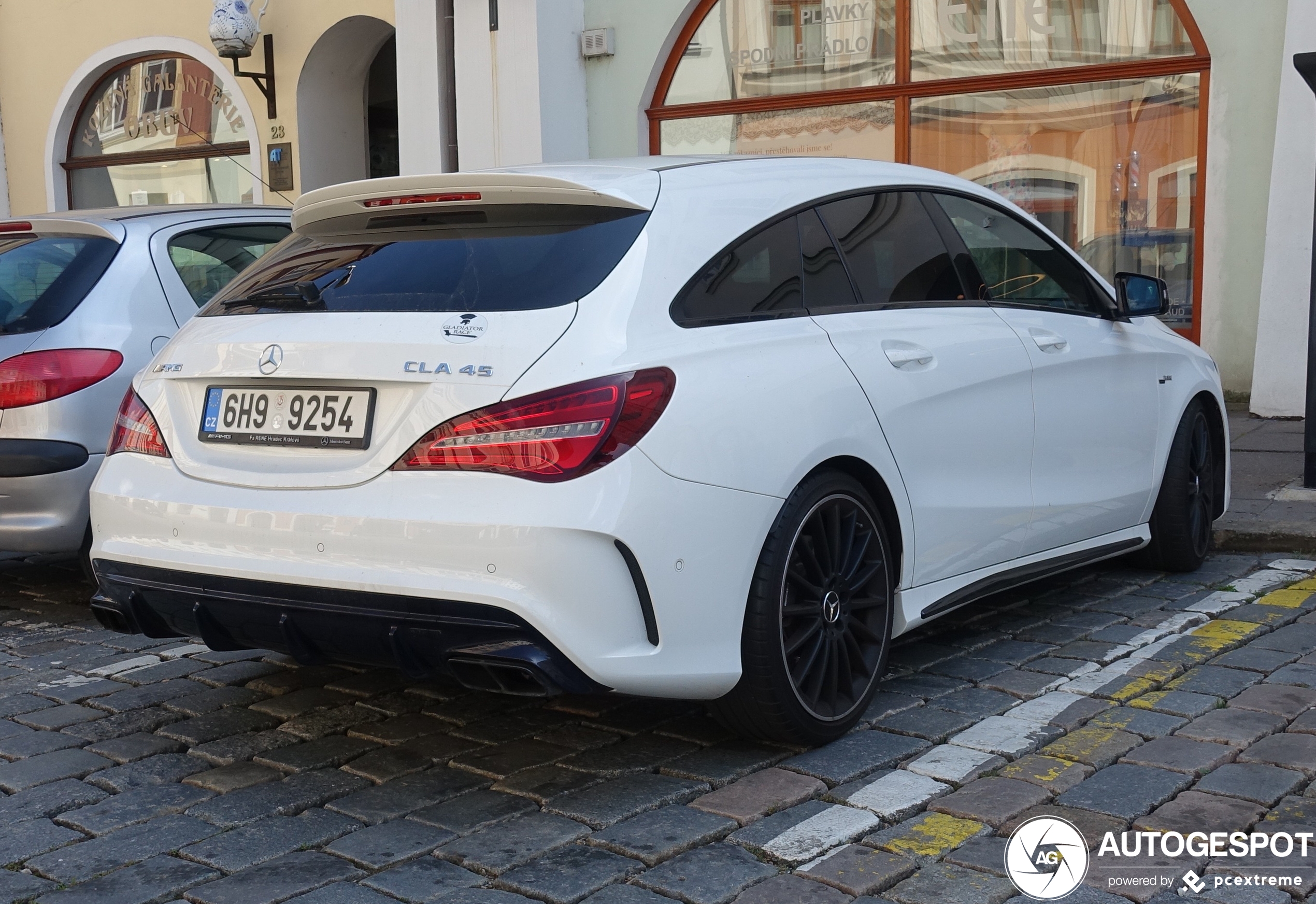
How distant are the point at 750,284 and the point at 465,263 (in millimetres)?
737

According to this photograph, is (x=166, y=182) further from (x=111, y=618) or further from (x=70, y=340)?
(x=111, y=618)

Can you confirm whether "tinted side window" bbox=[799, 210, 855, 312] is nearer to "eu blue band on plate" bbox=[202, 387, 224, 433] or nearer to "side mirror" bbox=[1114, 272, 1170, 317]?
"eu blue band on plate" bbox=[202, 387, 224, 433]

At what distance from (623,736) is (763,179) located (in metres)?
1.56

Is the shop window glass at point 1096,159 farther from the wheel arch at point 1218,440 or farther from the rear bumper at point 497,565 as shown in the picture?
the rear bumper at point 497,565

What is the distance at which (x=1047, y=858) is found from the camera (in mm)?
3023

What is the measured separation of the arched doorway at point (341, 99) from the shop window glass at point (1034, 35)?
5.54 m

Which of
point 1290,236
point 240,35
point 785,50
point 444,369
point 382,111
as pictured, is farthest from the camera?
point 382,111

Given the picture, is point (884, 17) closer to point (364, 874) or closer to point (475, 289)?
point (475, 289)

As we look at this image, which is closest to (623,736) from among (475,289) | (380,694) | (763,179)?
(380,694)

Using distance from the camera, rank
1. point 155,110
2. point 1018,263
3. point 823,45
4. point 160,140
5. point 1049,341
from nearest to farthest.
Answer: point 1049,341, point 1018,263, point 823,45, point 155,110, point 160,140

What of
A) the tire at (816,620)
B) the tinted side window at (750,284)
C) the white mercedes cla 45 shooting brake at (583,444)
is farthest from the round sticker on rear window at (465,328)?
the tire at (816,620)

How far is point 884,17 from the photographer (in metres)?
11.3

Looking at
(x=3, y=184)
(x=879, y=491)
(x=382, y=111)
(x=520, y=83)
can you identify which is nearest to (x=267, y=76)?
(x=382, y=111)

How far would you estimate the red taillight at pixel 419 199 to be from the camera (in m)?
3.63
